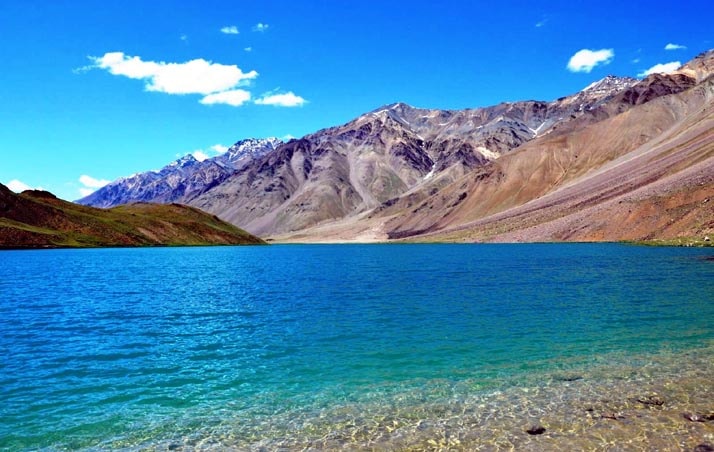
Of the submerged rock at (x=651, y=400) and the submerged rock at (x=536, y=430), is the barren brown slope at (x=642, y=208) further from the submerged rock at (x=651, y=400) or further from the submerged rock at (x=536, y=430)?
the submerged rock at (x=536, y=430)

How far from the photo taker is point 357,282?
61000 mm

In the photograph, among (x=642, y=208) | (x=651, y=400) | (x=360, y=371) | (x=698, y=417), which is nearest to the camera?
(x=698, y=417)

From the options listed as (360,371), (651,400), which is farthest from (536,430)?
(360,371)

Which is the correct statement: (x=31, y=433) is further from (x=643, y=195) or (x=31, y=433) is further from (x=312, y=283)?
(x=643, y=195)

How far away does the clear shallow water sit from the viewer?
51.9 ft

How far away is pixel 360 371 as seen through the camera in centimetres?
2216

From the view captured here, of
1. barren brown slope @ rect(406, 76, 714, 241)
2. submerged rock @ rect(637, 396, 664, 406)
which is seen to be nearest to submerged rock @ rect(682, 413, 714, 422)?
submerged rock @ rect(637, 396, 664, 406)

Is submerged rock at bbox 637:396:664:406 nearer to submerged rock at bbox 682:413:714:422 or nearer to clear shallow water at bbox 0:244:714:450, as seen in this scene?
clear shallow water at bbox 0:244:714:450

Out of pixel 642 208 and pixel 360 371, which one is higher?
pixel 642 208

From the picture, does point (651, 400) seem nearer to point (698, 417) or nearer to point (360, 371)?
point (698, 417)

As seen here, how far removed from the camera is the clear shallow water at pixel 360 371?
15805 mm

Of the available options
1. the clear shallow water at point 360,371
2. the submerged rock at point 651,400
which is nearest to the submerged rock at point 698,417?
the clear shallow water at point 360,371

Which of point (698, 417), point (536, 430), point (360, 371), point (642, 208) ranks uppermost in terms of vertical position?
point (642, 208)

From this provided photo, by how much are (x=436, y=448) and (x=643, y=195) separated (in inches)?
6216
